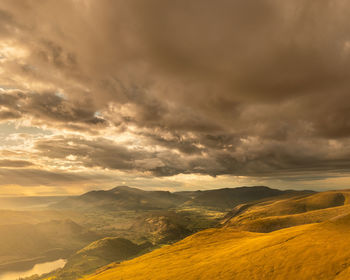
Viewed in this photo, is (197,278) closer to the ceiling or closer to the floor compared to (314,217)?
closer to the ceiling

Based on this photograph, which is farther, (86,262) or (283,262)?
(86,262)

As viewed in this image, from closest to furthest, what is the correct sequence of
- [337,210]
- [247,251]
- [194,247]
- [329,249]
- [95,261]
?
[329,249], [247,251], [194,247], [337,210], [95,261]

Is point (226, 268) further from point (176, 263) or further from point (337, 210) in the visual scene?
point (337, 210)

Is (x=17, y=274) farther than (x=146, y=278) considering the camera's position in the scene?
Yes

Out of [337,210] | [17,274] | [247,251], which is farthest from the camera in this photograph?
[17,274]

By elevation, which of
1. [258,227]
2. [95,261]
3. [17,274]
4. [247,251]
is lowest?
[17,274]

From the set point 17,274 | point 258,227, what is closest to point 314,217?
point 258,227

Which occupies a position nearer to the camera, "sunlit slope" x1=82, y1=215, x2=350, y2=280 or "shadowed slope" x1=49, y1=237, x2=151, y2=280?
"sunlit slope" x1=82, y1=215, x2=350, y2=280

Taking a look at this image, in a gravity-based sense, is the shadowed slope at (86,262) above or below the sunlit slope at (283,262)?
below

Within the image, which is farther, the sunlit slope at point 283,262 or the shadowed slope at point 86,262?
the shadowed slope at point 86,262

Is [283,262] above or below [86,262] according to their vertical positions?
above

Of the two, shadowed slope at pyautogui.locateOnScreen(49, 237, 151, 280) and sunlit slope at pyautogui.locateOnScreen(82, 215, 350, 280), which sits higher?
sunlit slope at pyautogui.locateOnScreen(82, 215, 350, 280)

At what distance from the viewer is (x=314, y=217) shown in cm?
14712

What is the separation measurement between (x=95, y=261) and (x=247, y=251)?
167 m
